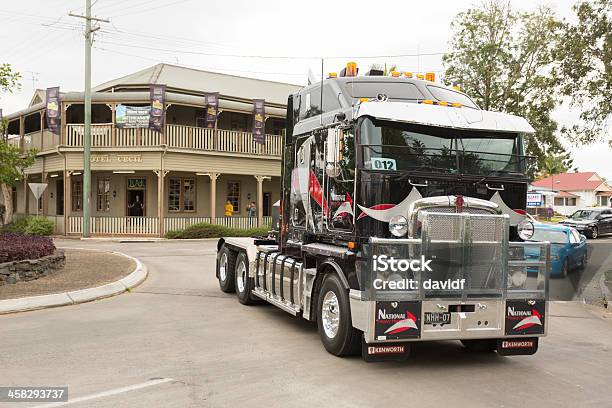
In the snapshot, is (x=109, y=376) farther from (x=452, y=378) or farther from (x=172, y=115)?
(x=172, y=115)

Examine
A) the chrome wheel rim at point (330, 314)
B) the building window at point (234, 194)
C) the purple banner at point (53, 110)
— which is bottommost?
the chrome wheel rim at point (330, 314)

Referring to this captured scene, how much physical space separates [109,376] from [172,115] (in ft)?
89.7

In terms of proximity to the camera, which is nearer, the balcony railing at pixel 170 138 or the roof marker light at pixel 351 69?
the roof marker light at pixel 351 69

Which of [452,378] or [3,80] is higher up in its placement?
[3,80]

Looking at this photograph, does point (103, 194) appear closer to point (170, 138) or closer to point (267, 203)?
point (170, 138)

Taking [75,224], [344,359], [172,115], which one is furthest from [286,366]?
[172,115]

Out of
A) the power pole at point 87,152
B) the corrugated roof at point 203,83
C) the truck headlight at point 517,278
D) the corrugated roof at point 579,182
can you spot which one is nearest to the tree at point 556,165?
the corrugated roof at point 579,182

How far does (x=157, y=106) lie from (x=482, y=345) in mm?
23273

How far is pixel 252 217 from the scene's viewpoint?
32.1 m

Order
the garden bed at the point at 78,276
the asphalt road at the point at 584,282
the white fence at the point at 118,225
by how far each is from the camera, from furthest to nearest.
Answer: the white fence at the point at 118,225 < the asphalt road at the point at 584,282 < the garden bed at the point at 78,276

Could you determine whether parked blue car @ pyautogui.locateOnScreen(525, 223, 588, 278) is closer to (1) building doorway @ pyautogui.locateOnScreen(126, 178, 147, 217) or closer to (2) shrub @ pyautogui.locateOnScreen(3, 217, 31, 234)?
(1) building doorway @ pyautogui.locateOnScreen(126, 178, 147, 217)

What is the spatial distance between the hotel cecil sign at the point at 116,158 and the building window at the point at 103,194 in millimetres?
2287

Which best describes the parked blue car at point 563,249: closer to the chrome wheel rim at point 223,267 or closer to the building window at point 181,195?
the chrome wheel rim at point 223,267

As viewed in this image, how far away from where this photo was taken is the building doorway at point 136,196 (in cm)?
3080
